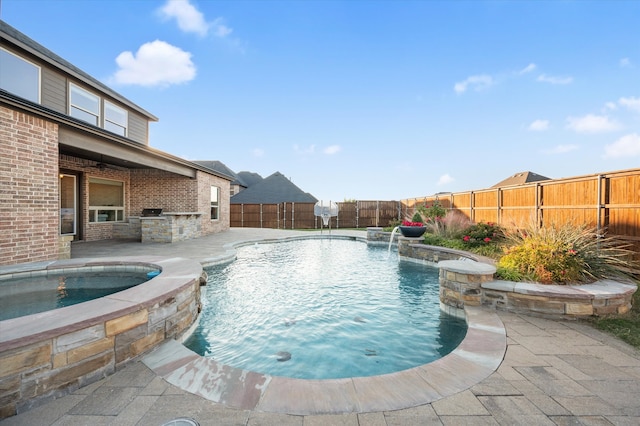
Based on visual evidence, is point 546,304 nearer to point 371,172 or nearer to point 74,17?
point 74,17

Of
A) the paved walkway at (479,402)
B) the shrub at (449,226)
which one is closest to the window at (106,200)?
the paved walkway at (479,402)

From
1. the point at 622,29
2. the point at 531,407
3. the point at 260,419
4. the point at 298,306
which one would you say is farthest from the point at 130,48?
the point at 622,29

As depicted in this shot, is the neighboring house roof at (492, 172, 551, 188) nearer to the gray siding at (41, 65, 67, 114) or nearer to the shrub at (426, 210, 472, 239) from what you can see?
the shrub at (426, 210, 472, 239)

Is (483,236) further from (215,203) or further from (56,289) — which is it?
(215,203)

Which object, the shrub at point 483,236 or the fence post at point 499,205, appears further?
the fence post at point 499,205

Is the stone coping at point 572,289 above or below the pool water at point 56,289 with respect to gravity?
above

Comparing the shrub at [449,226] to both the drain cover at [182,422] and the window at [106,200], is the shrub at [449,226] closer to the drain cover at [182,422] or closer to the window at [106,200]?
the drain cover at [182,422]

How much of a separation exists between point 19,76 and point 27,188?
554 centimetres

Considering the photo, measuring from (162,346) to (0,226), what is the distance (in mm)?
4760

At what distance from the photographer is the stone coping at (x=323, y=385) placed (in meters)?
1.86

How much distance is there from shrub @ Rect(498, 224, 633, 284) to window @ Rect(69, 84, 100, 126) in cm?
1359

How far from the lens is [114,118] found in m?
11.3

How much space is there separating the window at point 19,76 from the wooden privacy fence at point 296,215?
43.7 ft

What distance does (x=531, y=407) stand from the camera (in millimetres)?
1853
